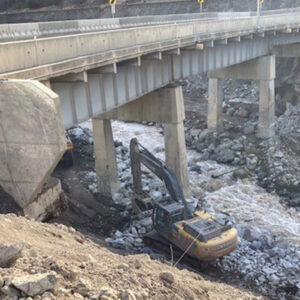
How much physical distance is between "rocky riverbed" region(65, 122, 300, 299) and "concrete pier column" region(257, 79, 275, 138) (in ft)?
9.30

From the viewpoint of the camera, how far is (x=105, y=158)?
21.9 m

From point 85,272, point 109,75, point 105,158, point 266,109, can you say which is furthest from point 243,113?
point 85,272

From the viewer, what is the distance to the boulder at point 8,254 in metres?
6.09

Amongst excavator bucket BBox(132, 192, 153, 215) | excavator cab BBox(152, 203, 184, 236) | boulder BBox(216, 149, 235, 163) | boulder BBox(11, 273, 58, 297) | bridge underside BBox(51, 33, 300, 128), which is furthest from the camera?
boulder BBox(216, 149, 235, 163)

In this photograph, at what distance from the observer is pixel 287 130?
30.6 meters

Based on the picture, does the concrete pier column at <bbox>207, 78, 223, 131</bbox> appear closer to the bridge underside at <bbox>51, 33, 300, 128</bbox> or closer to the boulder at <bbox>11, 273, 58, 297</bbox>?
the bridge underside at <bbox>51, 33, 300, 128</bbox>

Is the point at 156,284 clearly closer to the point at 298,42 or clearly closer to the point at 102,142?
the point at 102,142

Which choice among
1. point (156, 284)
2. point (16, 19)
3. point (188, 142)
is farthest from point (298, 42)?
point (16, 19)

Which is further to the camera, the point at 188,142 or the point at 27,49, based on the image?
the point at 188,142

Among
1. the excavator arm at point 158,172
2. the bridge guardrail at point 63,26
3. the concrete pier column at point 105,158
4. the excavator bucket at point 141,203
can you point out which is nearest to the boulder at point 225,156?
the concrete pier column at point 105,158

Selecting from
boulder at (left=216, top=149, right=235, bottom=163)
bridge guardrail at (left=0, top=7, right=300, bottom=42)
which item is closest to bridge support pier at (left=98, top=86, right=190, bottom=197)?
bridge guardrail at (left=0, top=7, right=300, bottom=42)

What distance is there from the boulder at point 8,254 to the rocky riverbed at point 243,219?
10111 millimetres

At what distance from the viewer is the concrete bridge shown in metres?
8.48

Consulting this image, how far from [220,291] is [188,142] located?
74.8 feet
